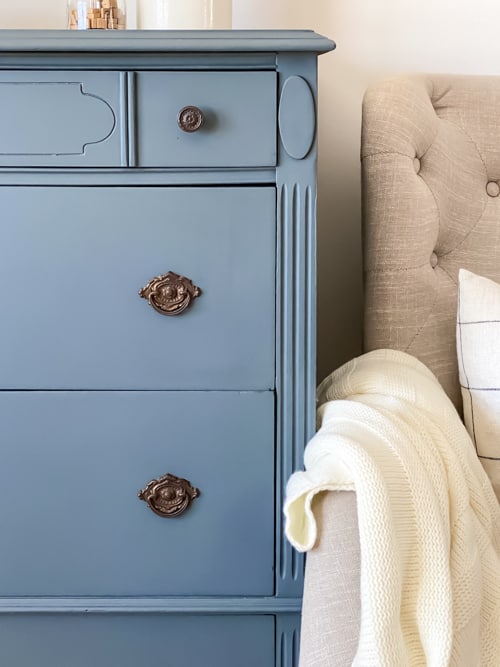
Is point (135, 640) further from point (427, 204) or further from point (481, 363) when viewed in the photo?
point (427, 204)

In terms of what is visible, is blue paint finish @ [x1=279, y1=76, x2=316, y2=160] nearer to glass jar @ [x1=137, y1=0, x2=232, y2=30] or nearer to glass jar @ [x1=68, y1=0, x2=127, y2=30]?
glass jar @ [x1=137, y1=0, x2=232, y2=30]

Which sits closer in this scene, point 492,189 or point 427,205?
point 427,205

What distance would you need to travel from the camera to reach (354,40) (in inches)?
58.3

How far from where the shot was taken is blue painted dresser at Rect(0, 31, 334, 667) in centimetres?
100

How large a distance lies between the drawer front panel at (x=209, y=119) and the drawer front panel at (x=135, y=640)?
0.62 metres

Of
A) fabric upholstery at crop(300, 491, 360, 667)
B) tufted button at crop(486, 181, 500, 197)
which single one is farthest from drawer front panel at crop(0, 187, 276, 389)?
tufted button at crop(486, 181, 500, 197)

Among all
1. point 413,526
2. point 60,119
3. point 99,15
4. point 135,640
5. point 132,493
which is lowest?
point 135,640

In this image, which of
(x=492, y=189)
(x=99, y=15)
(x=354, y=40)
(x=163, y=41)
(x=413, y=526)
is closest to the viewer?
(x=413, y=526)

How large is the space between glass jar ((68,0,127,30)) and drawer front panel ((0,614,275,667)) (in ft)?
2.87

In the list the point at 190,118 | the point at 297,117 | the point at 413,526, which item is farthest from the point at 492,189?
the point at 413,526

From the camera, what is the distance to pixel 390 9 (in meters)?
1.47

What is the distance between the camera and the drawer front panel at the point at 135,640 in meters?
1.07

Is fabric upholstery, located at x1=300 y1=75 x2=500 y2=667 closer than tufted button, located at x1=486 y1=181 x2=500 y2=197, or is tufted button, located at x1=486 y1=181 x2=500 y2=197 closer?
fabric upholstery, located at x1=300 y1=75 x2=500 y2=667

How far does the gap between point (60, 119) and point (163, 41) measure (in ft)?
0.54
